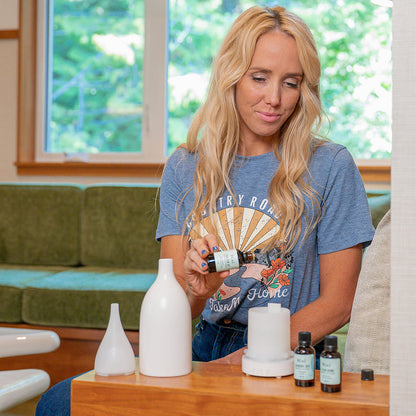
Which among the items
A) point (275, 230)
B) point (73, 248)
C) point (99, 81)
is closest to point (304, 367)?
point (275, 230)

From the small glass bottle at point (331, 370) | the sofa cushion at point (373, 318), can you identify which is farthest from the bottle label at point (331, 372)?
the sofa cushion at point (373, 318)

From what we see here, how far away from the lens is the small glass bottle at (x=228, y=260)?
1.08 m

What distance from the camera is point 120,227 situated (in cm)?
341

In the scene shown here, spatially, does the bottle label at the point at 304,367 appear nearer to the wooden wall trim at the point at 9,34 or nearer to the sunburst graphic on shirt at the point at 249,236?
the sunburst graphic on shirt at the point at 249,236

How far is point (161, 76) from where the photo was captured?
3992 mm

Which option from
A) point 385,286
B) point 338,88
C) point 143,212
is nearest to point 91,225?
point 143,212

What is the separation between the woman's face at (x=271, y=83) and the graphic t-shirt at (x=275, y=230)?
11cm

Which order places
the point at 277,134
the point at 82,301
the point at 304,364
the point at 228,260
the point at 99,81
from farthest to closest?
the point at 99,81 → the point at 82,301 → the point at 277,134 → the point at 228,260 → the point at 304,364

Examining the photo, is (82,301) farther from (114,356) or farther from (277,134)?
(114,356)

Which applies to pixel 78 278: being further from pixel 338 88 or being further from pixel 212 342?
pixel 338 88

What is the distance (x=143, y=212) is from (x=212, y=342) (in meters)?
1.83

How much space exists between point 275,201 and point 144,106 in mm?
2589

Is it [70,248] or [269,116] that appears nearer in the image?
[269,116]

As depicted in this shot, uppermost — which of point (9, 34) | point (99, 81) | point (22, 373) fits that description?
point (9, 34)
